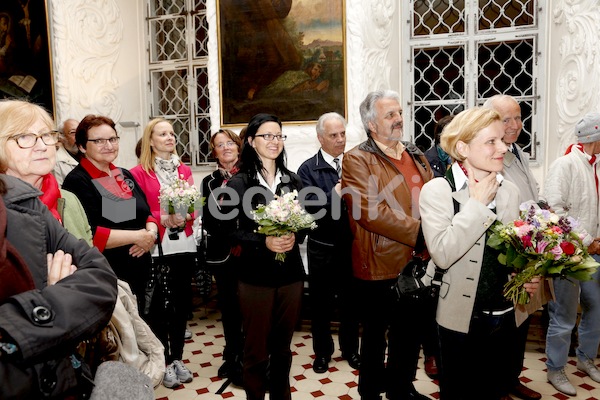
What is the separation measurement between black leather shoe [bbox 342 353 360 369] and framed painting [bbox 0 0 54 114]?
19.9 feet

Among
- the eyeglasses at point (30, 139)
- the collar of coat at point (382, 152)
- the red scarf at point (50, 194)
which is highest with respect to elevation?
the eyeglasses at point (30, 139)

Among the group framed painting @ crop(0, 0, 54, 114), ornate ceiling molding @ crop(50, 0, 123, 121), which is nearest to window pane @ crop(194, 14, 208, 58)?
ornate ceiling molding @ crop(50, 0, 123, 121)

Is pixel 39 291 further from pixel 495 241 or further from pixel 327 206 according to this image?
pixel 327 206

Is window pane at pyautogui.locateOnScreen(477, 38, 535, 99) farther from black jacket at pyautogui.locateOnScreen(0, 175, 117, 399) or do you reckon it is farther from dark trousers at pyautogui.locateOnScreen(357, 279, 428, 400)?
black jacket at pyautogui.locateOnScreen(0, 175, 117, 399)

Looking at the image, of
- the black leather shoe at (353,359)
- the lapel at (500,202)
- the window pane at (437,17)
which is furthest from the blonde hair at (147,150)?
the window pane at (437,17)

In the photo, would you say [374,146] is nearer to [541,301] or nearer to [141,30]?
[541,301]

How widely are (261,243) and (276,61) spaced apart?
429 centimetres

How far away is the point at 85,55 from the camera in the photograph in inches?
290

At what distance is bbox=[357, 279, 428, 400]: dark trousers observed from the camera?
3107 mm

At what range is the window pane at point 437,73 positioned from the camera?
6.88 m

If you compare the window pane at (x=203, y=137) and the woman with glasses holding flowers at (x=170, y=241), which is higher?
the window pane at (x=203, y=137)

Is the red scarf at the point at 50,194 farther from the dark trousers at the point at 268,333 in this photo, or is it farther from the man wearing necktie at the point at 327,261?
the man wearing necktie at the point at 327,261

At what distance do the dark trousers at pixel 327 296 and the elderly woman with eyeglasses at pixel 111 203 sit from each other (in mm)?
1350

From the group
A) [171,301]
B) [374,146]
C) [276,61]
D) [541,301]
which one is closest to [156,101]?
[276,61]
